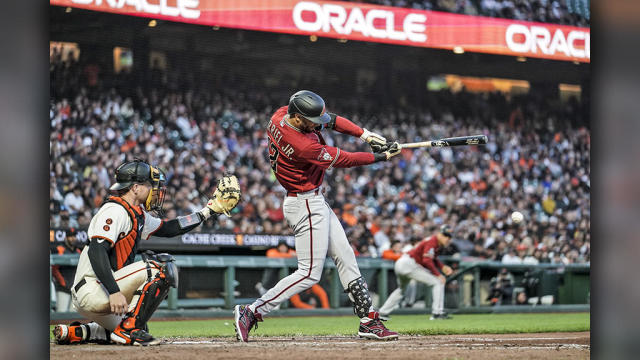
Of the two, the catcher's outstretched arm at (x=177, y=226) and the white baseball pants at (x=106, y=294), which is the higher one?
the catcher's outstretched arm at (x=177, y=226)

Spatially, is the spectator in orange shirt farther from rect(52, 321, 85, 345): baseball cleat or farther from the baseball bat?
rect(52, 321, 85, 345): baseball cleat

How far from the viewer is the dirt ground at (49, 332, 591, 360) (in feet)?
13.1

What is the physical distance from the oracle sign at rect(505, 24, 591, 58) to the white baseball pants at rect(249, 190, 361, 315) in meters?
11.4

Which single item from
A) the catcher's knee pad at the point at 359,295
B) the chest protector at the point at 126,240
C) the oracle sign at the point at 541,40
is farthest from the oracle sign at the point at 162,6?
the catcher's knee pad at the point at 359,295

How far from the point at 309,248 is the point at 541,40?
12.0 metres

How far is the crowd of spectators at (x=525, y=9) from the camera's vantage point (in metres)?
15.0

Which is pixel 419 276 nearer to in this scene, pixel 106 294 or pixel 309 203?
pixel 309 203

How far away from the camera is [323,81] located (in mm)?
14516

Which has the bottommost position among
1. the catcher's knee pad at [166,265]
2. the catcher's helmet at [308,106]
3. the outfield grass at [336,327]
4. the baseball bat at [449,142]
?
the outfield grass at [336,327]

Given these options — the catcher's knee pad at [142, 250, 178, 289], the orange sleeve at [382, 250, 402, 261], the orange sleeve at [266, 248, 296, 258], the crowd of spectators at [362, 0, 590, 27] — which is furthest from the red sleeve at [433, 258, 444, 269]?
the crowd of spectators at [362, 0, 590, 27]

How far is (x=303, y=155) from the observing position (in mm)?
4742

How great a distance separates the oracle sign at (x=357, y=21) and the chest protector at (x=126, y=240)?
927cm

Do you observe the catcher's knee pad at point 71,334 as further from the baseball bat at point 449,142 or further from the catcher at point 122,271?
the baseball bat at point 449,142
